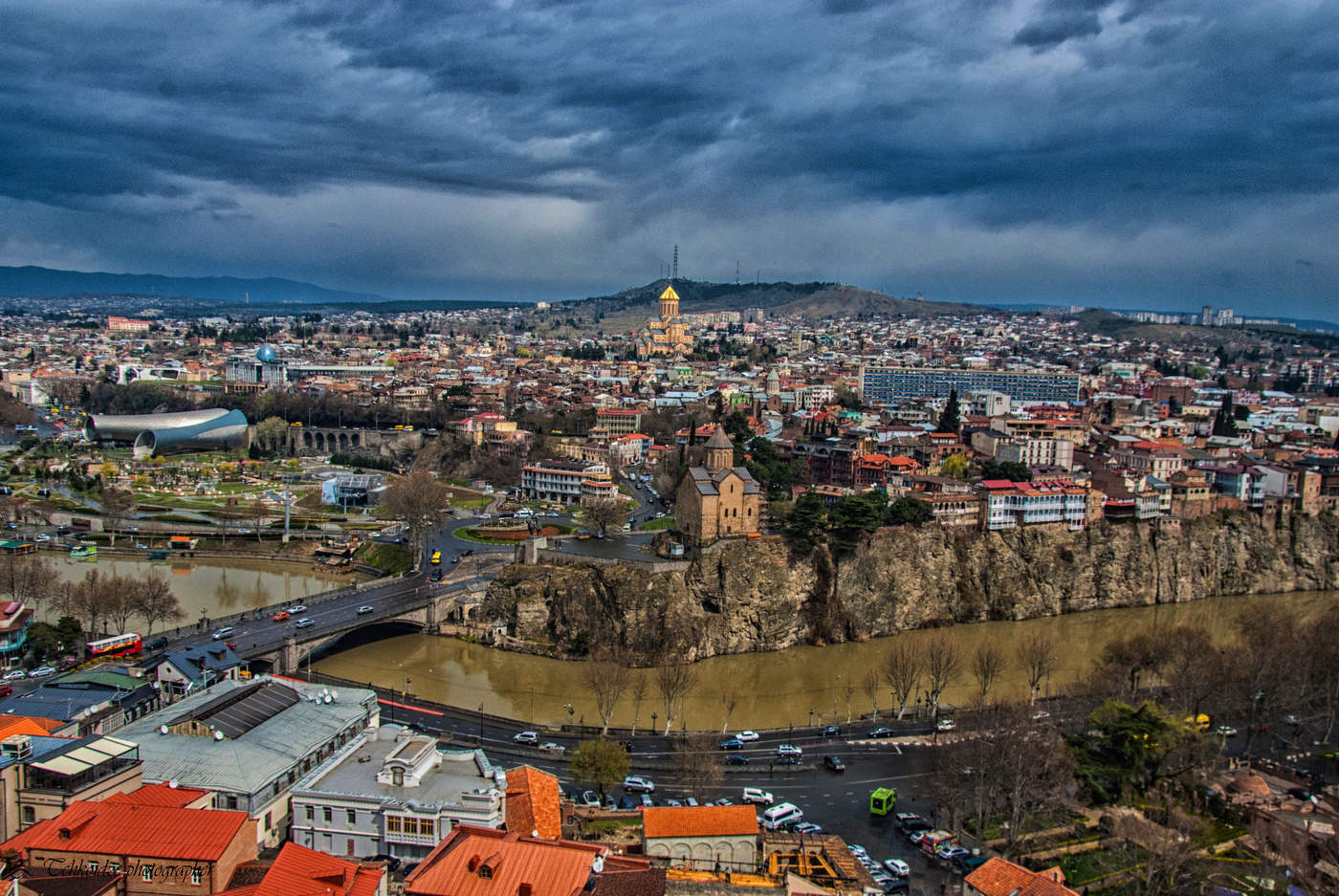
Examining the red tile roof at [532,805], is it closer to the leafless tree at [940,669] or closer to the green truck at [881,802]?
the green truck at [881,802]

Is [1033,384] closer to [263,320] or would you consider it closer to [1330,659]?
[1330,659]

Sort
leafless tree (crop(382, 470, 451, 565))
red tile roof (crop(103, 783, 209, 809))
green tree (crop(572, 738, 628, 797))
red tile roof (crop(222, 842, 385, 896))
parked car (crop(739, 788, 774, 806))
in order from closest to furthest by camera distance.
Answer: red tile roof (crop(222, 842, 385, 896)) → red tile roof (crop(103, 783, 209, 809)) → green tree (crop(572, 738, 628, 797)) → parked car (crop(739, 788, 774, 806)) → leafless tree (crop(382, 470, 451, 565))

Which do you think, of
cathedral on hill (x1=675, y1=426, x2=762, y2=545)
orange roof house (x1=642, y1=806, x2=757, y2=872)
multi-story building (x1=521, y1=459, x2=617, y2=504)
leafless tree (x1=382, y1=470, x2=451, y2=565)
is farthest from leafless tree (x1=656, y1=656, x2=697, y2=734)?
multi-story building (x1=521, y1=459, x2=617, y2=504)

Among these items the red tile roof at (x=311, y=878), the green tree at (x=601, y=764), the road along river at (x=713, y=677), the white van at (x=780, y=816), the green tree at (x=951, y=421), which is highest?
the green tree at (x=951, y=421)

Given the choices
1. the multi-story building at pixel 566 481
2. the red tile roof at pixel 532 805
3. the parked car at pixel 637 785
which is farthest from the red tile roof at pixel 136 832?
the multi-story building at pixel 566 481

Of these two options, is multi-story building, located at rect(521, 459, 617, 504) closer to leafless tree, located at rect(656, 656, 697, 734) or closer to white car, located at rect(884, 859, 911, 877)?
leafless tree, located at rect(656, 656, 697, 734)

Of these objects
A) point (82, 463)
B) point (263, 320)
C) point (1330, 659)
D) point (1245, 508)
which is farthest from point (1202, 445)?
point (263, 320)

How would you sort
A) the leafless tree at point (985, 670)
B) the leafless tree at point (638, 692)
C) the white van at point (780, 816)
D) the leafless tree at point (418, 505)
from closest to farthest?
the white van at point (780, 816)
the leafless tree at point (638, 692)
the leafless tree at point (985, 670)
the leafless tree at point (418, 505)
